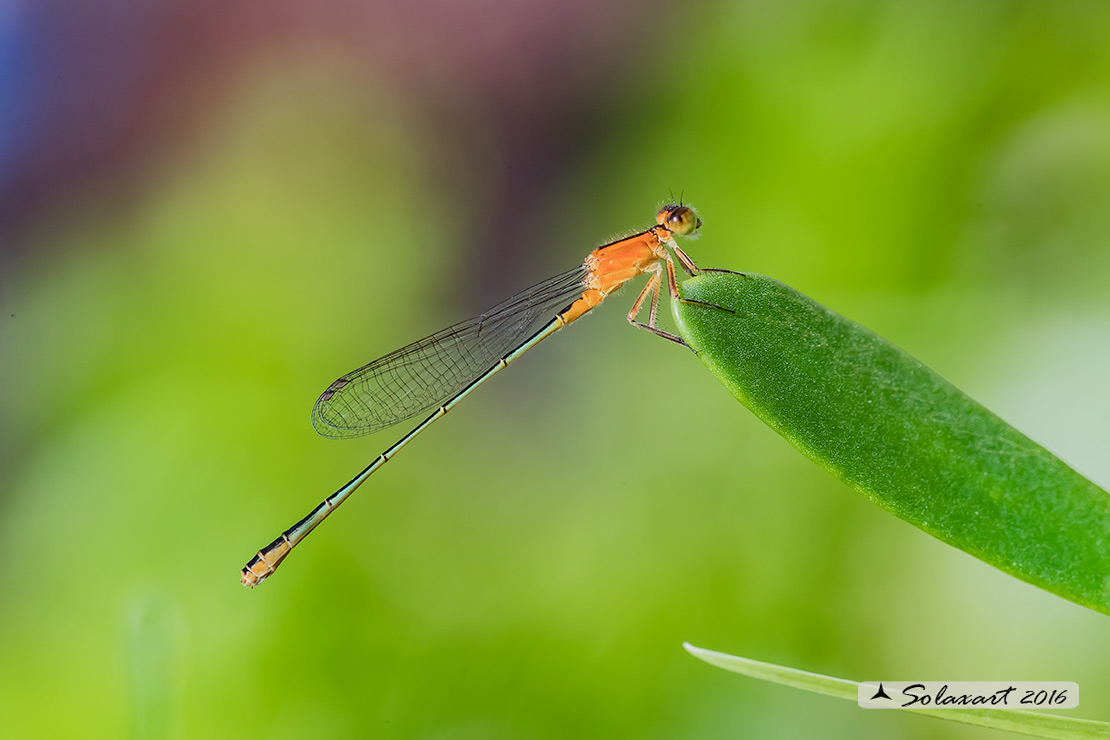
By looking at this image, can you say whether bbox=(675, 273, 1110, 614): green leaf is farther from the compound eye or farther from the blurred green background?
the blurred green background

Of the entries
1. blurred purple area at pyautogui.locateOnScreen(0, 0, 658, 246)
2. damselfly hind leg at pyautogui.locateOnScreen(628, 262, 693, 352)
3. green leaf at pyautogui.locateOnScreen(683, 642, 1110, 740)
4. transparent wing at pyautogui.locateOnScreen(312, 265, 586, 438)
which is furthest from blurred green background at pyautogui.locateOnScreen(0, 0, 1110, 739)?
green leaf at pyautogui.locateOnScreen(683, 642, 1110, 740)

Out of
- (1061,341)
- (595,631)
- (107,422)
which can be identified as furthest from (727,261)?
(107,422)

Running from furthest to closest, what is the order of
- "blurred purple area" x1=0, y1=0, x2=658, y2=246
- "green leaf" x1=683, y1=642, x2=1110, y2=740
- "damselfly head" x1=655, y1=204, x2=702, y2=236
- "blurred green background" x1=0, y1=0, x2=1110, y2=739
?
"blurred purple area" x1=0, y1=0, x2=658, y2=246 < "blurred green background" x1=0, y1=0, x2=1110, y2=739 < "damselfly head" x1=655, y1=204, x2=702, y2=236 < "green leaf" x1=683, y1=642, x2=1110, y2=740

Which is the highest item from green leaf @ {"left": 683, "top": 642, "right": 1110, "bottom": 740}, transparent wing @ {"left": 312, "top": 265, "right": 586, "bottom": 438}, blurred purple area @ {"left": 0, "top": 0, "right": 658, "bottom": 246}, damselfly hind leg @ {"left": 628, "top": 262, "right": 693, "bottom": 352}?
blurred purple area @ {"left": 0, "top": 0, "right": 658, "bottom": 246}

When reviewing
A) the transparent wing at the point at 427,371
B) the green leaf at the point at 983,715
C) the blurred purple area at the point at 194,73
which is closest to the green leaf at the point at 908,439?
the green leaf at the point at 983,715

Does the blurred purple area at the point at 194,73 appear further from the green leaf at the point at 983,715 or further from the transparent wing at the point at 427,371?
the green leaf at the point at 983,715

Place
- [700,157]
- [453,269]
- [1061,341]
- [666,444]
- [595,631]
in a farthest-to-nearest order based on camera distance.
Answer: [453,269], [700,157], [666,444], [595,631], [1061,341]

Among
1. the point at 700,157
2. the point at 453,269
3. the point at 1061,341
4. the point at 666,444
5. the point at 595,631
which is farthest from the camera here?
the point at 453,269

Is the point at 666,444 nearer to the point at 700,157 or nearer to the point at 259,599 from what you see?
the point at 700,157
